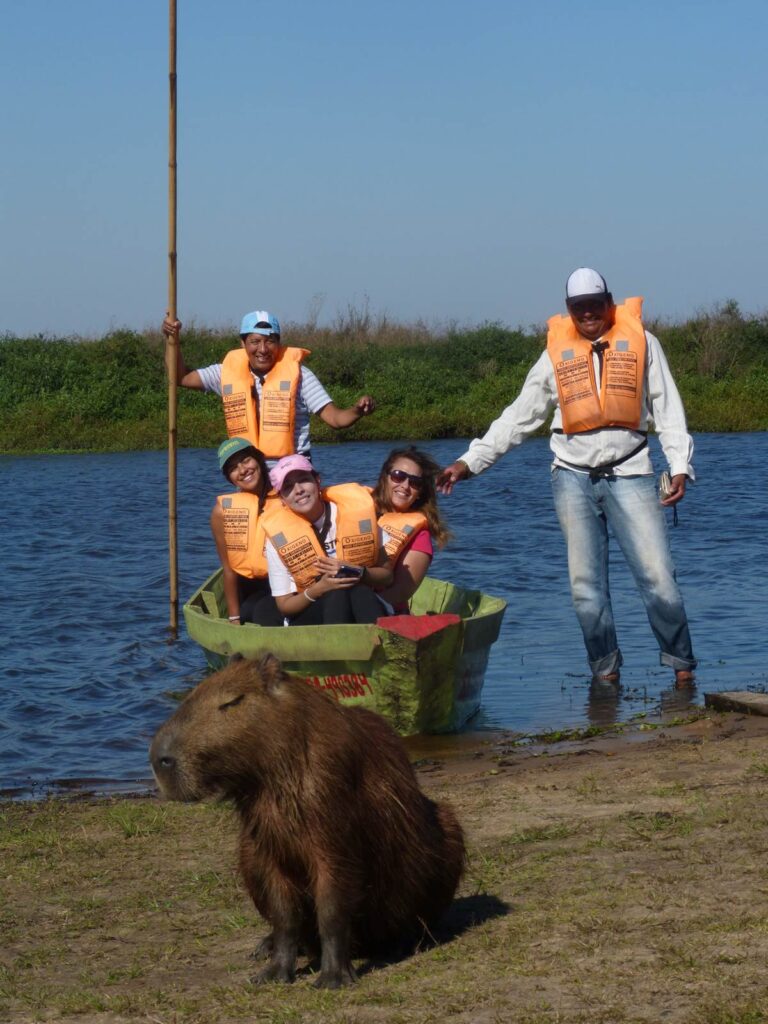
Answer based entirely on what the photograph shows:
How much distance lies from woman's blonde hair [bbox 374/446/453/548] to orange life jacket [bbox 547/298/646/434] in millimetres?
870

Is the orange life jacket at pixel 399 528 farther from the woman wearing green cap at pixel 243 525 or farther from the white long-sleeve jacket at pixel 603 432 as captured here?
the woman wearing green cap at pixel 243 525

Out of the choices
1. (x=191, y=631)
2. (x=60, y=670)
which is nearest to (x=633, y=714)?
(x=191, y=631)

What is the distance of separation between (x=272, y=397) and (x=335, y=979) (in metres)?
6.30

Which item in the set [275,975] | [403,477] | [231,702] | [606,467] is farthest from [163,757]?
[606,467]

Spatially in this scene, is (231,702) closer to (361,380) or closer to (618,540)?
(618,540)

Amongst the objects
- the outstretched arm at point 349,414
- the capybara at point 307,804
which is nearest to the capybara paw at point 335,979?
the capybara at point 307,804

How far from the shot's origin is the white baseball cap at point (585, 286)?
8.56 meters

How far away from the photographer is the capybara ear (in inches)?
154

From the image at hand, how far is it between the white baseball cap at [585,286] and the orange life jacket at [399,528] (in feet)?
5.24

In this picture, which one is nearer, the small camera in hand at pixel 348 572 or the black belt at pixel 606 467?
the small camera in hand at pixel 348 572

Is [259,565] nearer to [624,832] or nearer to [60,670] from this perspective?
[60,670]

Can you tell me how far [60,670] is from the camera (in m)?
11.6

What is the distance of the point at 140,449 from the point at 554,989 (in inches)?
1138

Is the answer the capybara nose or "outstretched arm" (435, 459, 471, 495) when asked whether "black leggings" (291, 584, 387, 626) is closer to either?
"outstretched arm" (435, 459, 471, 495)
